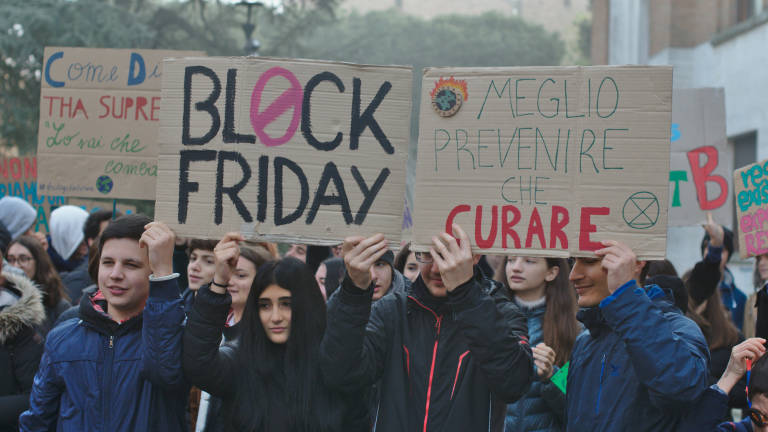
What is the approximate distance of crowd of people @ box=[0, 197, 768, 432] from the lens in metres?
2.98

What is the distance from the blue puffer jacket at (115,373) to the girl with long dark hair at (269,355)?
98 millimetres

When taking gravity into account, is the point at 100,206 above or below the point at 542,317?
Answer: above

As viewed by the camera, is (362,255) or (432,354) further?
(432,354)

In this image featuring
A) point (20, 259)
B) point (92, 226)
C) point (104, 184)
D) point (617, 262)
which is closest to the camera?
point (617, 262)

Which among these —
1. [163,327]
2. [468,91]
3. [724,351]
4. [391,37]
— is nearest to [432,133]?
[468,91]

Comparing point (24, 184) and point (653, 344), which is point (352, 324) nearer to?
point (653, 344)

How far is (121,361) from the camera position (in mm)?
3205

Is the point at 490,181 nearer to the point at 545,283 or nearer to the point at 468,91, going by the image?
the point at 468,91

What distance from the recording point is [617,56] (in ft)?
60.7

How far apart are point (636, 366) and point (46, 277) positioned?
384cm

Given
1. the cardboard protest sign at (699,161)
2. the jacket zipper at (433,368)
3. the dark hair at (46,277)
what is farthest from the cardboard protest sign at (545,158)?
the dark hair at (46,277)

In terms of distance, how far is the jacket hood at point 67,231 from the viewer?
6.83m

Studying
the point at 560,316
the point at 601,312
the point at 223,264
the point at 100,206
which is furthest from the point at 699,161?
the point at 100,206

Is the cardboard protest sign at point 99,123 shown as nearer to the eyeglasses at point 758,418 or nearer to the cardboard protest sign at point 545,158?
the cardboard protest sign at point 545,158
